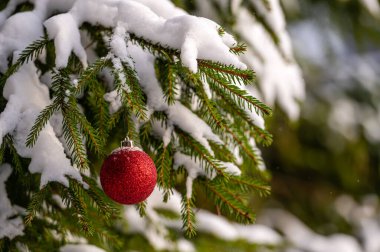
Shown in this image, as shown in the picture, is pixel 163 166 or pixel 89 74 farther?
pixel 163 166

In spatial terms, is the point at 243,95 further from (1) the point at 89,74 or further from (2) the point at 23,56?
(2) the point at 23,56

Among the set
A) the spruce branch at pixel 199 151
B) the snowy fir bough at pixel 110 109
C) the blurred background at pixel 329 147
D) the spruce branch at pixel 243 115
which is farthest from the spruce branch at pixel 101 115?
the blurred background at pixel 329 147

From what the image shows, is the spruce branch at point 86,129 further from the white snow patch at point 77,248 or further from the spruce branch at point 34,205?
the white snow patch at point 77,248

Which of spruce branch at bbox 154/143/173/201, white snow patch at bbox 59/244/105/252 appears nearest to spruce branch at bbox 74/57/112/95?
spruce branch at bbox 154/143/173/201

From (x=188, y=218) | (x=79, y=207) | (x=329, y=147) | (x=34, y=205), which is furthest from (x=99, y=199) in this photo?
(x=329, y=147)

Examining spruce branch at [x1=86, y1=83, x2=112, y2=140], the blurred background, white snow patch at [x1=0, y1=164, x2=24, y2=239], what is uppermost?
spruce branch at [x1=86, y1=83, x2=112, y2=140]

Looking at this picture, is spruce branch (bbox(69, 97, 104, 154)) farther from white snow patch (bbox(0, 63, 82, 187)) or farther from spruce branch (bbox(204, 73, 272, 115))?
spruce branch (bbox(204, 73, 272, 115))

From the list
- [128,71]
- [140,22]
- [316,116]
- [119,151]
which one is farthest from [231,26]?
[316,116]
